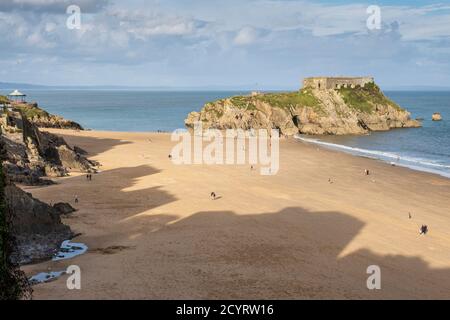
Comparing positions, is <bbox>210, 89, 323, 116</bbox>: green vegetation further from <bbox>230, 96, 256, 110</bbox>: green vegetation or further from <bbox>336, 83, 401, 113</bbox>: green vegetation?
<bbox>336, 83, 401, 113</bbox>: green vegetation

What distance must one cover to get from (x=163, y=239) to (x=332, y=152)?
56181mm

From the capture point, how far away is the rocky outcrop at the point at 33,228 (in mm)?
28312

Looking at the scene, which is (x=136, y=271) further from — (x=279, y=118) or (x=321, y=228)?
(x=279, y=118)

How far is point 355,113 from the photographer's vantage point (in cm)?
12425

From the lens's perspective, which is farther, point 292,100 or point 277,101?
point 292,100

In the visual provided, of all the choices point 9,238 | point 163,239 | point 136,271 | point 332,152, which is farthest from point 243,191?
point 332,152

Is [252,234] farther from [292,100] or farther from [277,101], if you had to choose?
[292,100]

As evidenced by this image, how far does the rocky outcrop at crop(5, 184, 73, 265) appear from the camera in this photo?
28312 millimetres

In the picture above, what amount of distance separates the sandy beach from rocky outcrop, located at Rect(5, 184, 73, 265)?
1.42 meters

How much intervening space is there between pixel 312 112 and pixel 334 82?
22203mm

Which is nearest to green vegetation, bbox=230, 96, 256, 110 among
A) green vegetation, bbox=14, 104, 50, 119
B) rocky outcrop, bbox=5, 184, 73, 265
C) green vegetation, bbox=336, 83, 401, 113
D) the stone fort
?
the stone fort

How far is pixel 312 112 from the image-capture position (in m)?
120

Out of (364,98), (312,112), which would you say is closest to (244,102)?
(312,112)

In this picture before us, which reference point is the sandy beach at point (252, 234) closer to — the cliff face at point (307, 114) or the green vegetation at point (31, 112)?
the cliff face at point (307, 114)
